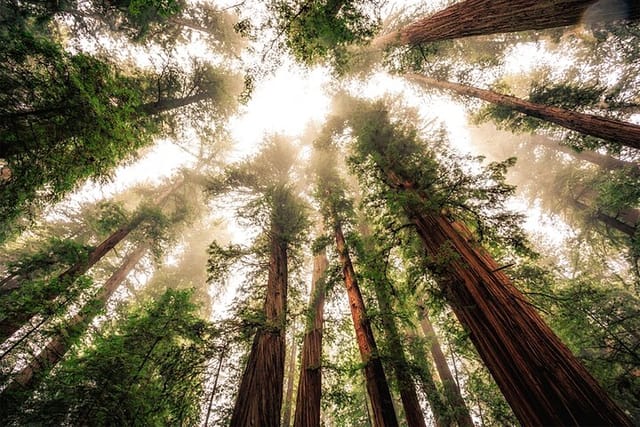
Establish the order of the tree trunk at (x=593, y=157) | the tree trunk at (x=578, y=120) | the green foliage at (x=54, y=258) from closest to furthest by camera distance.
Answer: the tree trunk at (x=578, y=120), the green foliage at (x=54, y=258), the tree trunk at (x=593, y=157)

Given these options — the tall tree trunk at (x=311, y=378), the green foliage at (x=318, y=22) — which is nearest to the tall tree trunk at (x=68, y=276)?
the tall tree trunk at (x=311, y=378)

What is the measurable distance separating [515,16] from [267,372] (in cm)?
757

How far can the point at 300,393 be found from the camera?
4.97 m

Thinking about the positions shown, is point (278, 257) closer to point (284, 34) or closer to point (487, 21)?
point (284, 34)

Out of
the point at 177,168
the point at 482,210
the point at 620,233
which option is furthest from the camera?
the point at 177,168

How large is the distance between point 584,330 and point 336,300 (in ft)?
20.7

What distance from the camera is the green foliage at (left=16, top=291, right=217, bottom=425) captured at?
3.81 metres

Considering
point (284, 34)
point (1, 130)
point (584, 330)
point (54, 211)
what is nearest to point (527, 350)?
point (584, 330)

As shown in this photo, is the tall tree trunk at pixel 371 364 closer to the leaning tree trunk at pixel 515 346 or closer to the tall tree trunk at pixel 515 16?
the leaning tree trunk at pixel 515 346

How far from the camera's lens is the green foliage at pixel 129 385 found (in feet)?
Result: 12.5

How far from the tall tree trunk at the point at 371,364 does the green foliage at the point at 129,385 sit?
A: 9.41ft

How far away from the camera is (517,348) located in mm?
2570

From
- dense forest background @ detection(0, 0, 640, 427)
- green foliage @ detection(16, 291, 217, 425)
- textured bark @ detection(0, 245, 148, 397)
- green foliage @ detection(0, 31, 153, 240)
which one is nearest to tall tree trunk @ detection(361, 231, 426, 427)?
dense forest background @ detection(0, 0, 640, 427)

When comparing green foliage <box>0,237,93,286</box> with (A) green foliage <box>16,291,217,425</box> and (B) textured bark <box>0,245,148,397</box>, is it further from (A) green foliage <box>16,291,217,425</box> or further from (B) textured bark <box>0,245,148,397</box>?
(A) green foliage <box>16,291,217,425</box>
